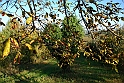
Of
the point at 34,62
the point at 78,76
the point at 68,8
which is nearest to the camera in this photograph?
the point at 68,8

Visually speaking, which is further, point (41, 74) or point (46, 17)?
point (41, 74)

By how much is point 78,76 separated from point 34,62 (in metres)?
12.5

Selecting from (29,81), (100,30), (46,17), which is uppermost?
(46,17)

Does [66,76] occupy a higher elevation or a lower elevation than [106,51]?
lower

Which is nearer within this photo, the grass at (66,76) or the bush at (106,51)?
the bush at (106,51)

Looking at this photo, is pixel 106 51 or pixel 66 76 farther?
pixel 66 76

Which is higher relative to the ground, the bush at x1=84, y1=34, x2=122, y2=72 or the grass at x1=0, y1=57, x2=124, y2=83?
the bush at x1=84, y1=34, x2=122, y2=72

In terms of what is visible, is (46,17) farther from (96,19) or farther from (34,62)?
(34,62)

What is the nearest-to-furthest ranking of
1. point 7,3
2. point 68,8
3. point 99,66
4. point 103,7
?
point 7,3
point 103,7
point 68,8
point 99,66

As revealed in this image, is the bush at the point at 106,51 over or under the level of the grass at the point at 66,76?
over

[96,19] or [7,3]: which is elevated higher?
[7,3]

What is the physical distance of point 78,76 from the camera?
2666cm

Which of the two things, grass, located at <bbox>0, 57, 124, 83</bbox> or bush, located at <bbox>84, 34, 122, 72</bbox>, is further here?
grass, located at <bbox>0, 57, 124, 83</bbox>

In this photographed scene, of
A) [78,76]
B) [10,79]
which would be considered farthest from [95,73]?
[10,79]
